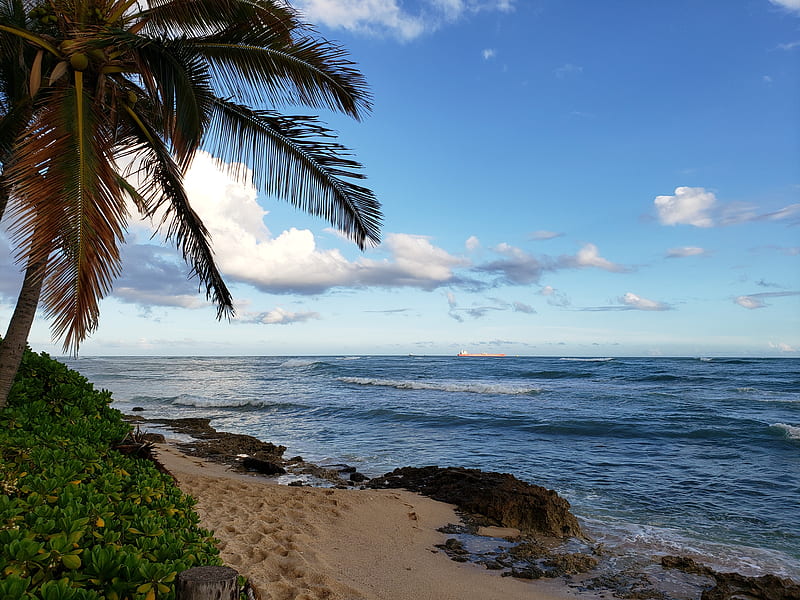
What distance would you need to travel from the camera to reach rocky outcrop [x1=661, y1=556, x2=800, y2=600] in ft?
18.5

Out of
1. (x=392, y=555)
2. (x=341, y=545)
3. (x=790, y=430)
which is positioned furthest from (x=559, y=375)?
(x=341, y=545)

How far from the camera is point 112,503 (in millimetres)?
3164

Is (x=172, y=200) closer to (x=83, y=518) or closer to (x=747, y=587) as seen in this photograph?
(x=83, y=518)

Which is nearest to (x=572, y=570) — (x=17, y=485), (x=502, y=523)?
(x=502, y=523)

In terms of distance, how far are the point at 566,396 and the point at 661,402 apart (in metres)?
4.79

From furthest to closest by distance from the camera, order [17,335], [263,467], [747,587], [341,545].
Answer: [263,467], [341,545], [747,587], [17,335]

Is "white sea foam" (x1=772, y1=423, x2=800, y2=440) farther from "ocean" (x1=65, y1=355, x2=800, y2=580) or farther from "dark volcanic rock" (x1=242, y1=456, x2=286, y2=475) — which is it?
"dark volcanic rock" (x1=242, y1=456, x2=286, y2=475)

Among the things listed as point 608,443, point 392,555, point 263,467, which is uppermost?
point 392,555

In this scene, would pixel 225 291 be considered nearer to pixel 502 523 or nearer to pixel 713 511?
pixel 502 523

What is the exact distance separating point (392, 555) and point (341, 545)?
673 millimetres

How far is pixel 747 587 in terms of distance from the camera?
19.2ft

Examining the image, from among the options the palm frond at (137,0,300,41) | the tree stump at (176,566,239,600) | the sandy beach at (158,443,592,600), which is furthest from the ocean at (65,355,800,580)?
the palm frond at (137,0,300,41)

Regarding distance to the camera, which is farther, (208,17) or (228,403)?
(228,403)

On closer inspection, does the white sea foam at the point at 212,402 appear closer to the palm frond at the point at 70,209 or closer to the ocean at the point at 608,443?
the ocean at the point at 608,443
